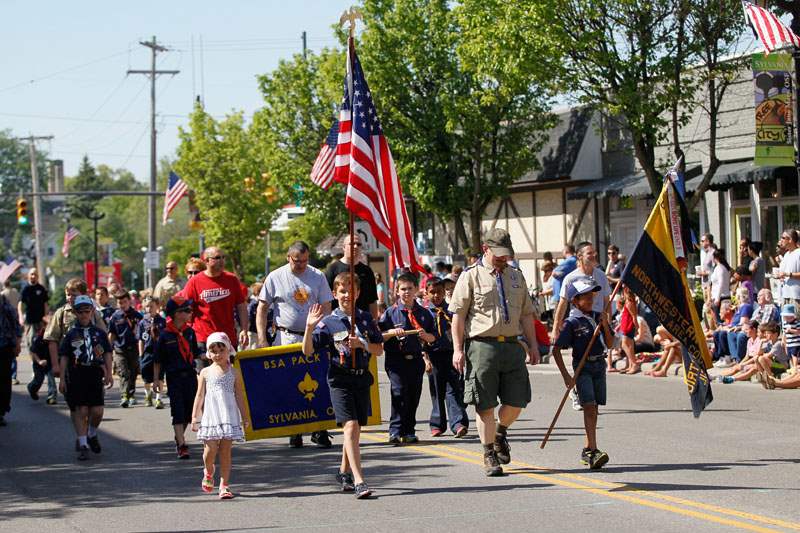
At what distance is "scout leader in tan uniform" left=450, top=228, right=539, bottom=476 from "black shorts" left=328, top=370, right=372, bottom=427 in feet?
2.78

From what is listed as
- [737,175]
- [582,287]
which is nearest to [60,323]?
[582,287]

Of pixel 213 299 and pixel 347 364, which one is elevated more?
pixel 213 299

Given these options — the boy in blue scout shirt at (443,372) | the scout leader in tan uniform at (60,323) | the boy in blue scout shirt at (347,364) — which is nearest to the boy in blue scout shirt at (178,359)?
the scout leader in tan uniform at (60,323)

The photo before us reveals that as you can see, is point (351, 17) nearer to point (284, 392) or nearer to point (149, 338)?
point (284, 392)

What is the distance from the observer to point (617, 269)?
81.3 feet

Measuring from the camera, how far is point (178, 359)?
12.8 metres

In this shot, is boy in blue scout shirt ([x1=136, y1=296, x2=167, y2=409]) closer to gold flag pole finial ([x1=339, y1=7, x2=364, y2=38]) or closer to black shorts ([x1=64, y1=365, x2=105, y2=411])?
black shorts ([x1=64, y1=365, x2=105, y2=411])

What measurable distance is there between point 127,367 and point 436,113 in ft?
56.4

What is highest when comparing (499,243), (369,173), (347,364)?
(369,173)

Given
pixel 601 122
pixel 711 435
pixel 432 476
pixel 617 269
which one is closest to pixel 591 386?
pixel 432 476

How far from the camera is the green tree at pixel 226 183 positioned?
188ft

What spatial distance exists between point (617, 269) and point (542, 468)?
1444 centimetres

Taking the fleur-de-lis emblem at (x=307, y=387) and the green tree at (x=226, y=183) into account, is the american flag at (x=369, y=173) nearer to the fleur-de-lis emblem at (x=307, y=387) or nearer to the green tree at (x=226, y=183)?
the fleur-de-lis emblem at (x=307, y=387)

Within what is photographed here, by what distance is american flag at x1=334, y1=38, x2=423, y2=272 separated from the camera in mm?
10500
